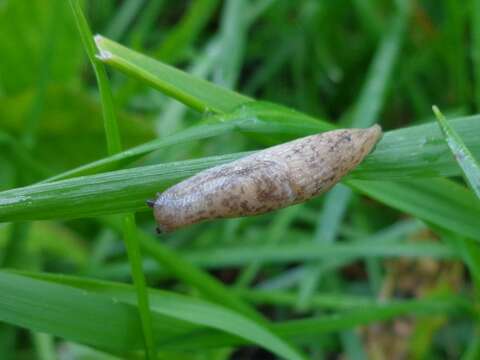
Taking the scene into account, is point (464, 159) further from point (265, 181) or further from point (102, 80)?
point (102, 80)

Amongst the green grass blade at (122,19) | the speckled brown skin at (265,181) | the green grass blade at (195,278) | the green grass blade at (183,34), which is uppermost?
the green grass blade at (122,19)

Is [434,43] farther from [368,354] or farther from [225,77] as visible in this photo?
[368,354]

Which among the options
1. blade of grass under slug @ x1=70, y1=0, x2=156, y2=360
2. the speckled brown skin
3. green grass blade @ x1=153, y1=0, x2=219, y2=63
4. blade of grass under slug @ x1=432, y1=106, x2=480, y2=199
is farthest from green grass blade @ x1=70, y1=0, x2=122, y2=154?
green grass blade @ x1=153, y1=0, x2=219, y2=63

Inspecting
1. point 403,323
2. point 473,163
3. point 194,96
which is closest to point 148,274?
point 403,323

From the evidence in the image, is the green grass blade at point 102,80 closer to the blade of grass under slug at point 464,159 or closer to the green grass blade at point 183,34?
the blade of grass under slug at point 464,159

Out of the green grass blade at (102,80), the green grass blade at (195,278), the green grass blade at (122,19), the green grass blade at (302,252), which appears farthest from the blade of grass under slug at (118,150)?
the green grass blade at (122,19)

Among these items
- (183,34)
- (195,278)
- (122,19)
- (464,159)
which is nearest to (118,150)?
(195,278)

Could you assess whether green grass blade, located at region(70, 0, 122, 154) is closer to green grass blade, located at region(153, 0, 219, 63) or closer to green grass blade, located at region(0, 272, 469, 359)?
green grass blade, located at region(0, 272, 469, 359)
